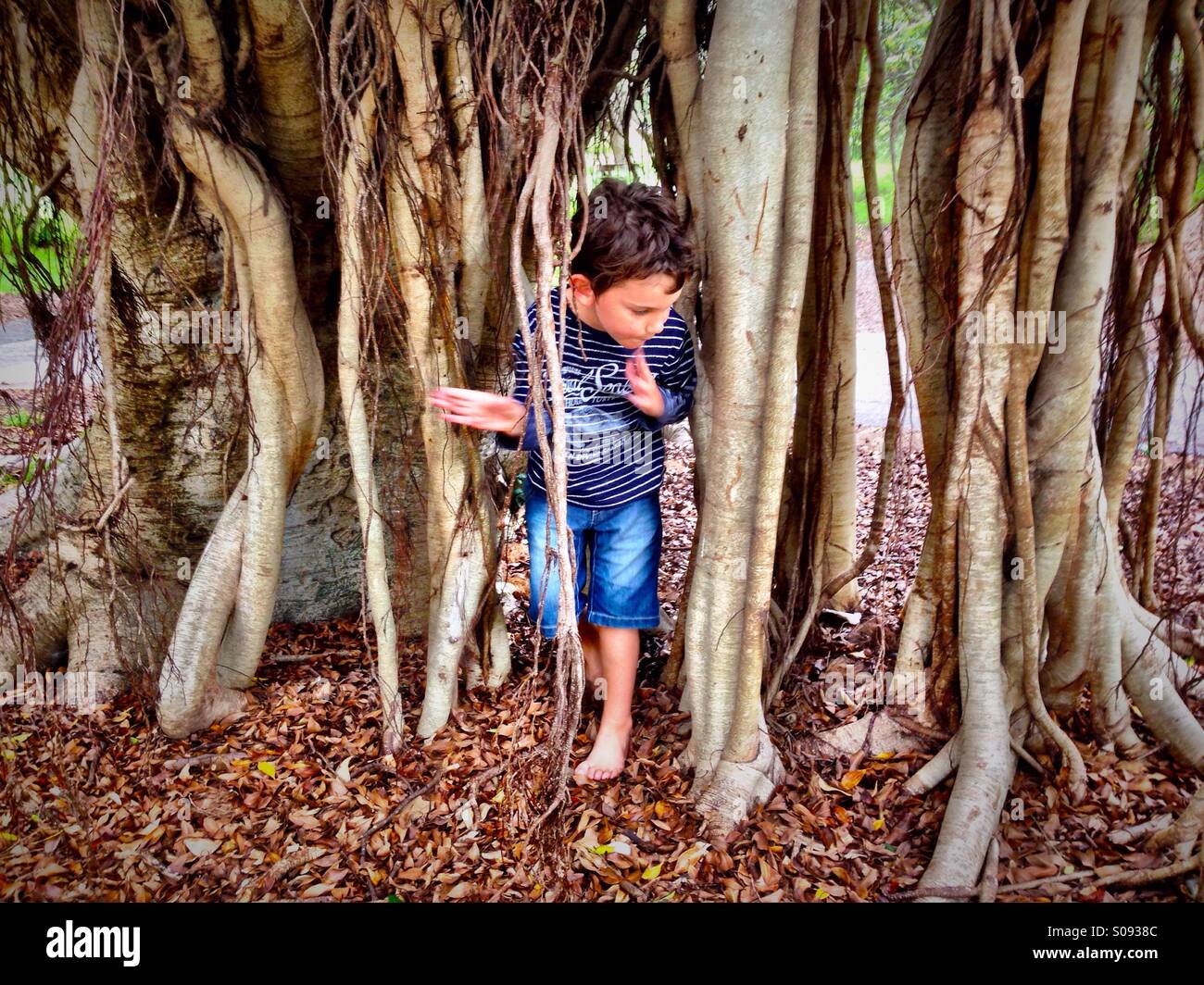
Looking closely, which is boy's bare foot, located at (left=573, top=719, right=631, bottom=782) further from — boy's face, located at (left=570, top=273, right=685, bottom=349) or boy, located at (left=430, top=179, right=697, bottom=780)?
boy's face, located at (left=570, top=273, right=685, bottom=349)

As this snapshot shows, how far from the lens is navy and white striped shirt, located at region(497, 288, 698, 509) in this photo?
206cm

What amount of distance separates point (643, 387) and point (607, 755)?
1077 mm

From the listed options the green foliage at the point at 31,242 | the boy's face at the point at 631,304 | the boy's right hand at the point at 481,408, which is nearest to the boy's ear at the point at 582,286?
the boy's face at the point at 631,304

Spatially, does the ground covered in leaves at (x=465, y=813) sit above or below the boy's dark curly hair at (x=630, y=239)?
below

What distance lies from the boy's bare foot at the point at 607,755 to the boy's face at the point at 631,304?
3.66 ft

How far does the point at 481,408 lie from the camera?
1897 mm

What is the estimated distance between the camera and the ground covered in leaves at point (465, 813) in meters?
1.98

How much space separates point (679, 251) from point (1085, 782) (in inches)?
69.7
